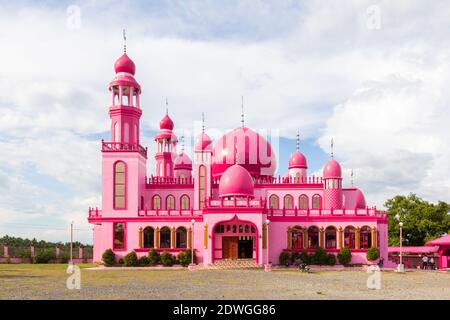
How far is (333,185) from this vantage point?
53156 millimetres

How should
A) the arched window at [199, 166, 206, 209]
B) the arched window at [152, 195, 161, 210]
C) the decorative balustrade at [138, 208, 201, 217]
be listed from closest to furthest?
the decorative balustrade at [138, 208, 201, 217] → the arched window at [199, 166, 206, 209] → the arched window at [152, 195, 161, 210]

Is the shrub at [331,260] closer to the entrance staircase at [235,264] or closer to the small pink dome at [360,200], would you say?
the entrance staircase at [235,264]

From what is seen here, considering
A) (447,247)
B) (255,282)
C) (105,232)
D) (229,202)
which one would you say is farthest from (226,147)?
(255,282)

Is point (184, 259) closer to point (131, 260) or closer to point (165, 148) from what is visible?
point (131, 260)

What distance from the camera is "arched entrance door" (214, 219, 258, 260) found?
4788 cm

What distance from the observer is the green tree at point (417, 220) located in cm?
6138

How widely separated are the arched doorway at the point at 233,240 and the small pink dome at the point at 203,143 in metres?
9.69

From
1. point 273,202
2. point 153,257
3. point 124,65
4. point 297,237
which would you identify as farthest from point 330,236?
point 124,65

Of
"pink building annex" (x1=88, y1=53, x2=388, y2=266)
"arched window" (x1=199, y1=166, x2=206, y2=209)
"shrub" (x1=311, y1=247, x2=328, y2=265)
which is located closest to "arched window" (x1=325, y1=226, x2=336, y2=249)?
"pink building annex" (x1=88, y1=53, x2=388, y2=266)

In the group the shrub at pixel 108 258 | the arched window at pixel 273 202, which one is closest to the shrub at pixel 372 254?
the arched window at pixel 273 202

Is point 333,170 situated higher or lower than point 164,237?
higher

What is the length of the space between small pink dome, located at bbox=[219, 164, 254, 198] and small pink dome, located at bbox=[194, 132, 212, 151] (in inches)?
272

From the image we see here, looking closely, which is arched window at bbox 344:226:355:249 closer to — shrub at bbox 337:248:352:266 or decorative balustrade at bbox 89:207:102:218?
shrub at bbox 337:248:352:266

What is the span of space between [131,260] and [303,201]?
56.8 feet
